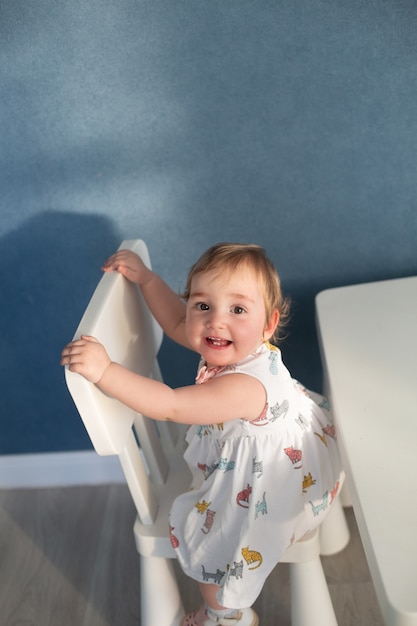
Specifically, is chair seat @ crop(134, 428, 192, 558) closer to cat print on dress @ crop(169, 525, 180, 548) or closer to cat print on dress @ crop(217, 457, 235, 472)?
cat print on dress @ crop(169, 525, 180, 548)

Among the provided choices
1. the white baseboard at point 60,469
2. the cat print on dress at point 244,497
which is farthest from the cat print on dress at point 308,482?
the white baseboard at point 60,469

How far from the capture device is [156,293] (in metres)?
1.43

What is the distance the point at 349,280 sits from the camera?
5.44 ft

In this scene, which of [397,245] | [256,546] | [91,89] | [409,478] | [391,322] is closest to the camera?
[409,478]

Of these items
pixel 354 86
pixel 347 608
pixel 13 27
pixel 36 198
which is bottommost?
pixel 347 608

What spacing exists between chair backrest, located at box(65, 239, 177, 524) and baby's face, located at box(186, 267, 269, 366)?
139 millimetres

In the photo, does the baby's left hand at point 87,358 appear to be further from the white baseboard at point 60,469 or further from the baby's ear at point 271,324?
the white baseboard at point 60,469

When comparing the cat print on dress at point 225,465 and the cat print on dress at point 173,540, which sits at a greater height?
the cat print on dress at point 225,465

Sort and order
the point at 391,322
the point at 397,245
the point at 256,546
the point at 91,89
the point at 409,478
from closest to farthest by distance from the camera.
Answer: the point at 409,478, the point at 256,546, the point at 391,322, the point at 91,89, the point at 397,245

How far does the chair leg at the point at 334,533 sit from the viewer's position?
5.43ft

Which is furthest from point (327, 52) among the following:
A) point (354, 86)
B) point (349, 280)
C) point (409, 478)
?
point (409, 478)

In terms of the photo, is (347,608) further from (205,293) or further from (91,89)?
(91,89)

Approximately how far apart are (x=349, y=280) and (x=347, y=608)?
70 cm

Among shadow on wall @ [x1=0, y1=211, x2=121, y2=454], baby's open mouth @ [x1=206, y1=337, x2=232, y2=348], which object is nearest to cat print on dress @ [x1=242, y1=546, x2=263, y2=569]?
baby's open mouth @ [x1=206, y1=337, x2=232, y2=348]
